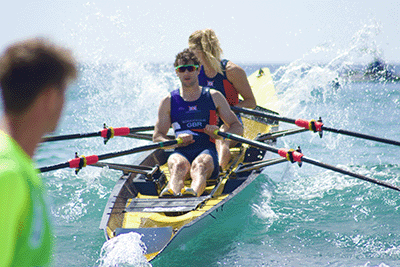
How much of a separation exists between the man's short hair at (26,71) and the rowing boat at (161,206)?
3050 mm

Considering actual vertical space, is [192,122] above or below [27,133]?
below

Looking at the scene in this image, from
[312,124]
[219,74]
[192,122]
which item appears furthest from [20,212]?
[219,74]

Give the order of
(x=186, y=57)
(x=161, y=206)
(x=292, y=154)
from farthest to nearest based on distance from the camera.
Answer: (x=186, y=57)
(x=292, y=154)
(x=161, y=206)

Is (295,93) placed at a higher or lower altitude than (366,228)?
higher

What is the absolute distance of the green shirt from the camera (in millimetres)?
906

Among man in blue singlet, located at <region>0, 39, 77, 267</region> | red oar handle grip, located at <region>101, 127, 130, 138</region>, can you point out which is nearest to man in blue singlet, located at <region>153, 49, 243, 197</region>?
red oar handle grip, located at <region>101, 127, 130, 138</region>

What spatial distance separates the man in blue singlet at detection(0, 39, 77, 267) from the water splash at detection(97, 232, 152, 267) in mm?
2952

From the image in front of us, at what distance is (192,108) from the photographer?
5.35 metres

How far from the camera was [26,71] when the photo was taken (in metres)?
1.06

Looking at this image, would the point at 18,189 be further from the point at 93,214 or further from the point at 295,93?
the point at 295,93

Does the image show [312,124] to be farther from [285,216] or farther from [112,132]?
[112,132]

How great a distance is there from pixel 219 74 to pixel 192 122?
4.86 ft

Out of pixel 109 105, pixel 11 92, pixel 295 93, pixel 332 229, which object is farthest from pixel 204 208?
pixel 109 105

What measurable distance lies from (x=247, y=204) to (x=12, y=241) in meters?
4.92
